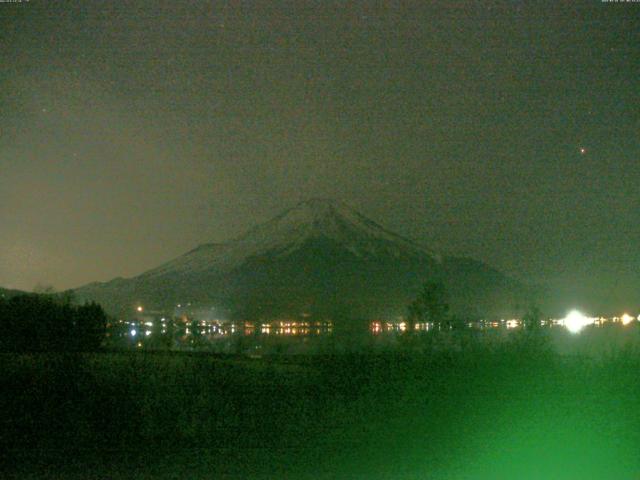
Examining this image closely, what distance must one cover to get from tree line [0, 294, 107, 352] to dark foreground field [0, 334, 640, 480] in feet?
40.0

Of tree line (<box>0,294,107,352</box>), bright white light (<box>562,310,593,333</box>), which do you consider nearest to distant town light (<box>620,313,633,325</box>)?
bright white light (<box>562,310,593,333</box>)

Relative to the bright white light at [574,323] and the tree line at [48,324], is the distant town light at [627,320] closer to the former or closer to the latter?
the bright white light at [574,323]

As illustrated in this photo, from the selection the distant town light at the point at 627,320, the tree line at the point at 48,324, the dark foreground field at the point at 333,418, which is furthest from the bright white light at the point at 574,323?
the tree line at the point at 48,324

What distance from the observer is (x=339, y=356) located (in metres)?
15.8

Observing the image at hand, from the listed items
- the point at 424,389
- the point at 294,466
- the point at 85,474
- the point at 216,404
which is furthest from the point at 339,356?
the point at 85,474

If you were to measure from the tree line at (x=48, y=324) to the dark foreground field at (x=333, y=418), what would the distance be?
12182mm

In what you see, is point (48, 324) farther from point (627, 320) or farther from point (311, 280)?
point (311, 280)

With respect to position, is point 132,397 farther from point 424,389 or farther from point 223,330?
point 223,330

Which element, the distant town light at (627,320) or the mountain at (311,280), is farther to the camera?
the mountain at (311,280)

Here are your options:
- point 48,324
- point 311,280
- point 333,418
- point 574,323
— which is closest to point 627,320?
point 574,323

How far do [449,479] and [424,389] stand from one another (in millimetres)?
3856

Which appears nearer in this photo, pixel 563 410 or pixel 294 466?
pixel 294 466

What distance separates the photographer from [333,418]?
38.8ft

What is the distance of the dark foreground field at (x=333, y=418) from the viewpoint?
995cm
